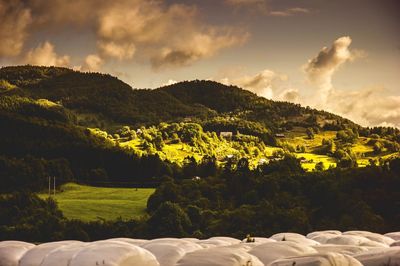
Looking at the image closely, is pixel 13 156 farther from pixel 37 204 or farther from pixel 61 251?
pixel 61 251

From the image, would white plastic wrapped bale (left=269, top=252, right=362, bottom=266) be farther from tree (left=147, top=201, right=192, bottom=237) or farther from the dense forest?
tree (left=147, top=201, right=192, bottom=237)

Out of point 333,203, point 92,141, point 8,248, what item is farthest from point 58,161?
point 8,248

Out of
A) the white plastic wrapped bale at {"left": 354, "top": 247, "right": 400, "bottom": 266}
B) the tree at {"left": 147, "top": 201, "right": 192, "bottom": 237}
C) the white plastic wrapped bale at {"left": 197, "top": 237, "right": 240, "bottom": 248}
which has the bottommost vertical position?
the tree at {"left": 147, "top": 201, "right": 192, "bottom": 237}

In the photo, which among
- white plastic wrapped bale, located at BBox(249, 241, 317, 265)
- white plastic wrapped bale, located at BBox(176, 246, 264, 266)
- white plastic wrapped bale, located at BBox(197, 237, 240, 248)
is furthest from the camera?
white plastic wrapped bale, located at BBox(197, 237, 240, 248)

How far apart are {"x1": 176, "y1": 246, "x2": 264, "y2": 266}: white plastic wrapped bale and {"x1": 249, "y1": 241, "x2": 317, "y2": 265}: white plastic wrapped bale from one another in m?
1.80

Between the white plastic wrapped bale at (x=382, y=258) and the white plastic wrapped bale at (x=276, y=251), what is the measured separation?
8.01 feet

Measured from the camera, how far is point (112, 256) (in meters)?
15.0

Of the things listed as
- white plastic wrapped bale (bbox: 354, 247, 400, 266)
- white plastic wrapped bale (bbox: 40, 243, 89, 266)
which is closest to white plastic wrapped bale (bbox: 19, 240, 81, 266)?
white plastic wrapped bale (bbox: 40, 243, 89, 266)

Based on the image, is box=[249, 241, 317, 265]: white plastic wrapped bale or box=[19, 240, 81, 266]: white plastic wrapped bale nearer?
box=[249, 241, 317, 265]: white plastic wrapped bale

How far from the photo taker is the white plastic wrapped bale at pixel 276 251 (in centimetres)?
1666

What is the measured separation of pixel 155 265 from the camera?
1584cm

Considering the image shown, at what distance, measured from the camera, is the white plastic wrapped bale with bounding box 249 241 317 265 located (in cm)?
1666

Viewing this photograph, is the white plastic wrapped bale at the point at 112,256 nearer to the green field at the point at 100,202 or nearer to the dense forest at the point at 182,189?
the dense forest at the point at 182,189

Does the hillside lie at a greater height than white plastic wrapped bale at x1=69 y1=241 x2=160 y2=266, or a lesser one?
greater
